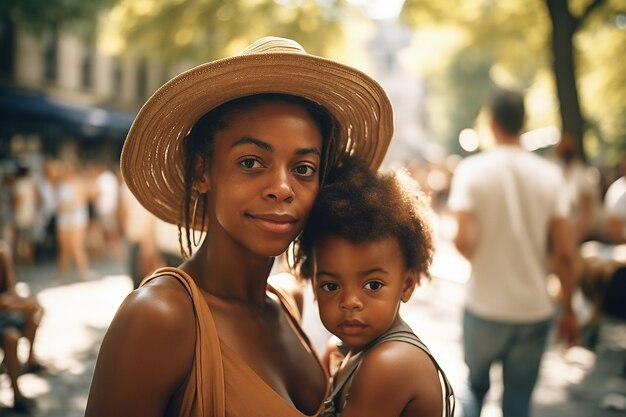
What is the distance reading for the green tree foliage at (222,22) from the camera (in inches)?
493

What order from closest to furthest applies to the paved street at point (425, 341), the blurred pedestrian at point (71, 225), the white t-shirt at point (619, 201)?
1. the paved street at point (425, 341)
2. the white t-shirt at point (619, 201)
3. the blurred pedestrian at point (71, 225)

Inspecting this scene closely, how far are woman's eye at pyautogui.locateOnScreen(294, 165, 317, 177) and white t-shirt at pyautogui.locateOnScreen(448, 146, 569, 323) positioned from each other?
240 centimetres

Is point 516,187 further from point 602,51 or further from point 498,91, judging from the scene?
point 602,51

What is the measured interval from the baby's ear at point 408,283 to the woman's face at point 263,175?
50cm

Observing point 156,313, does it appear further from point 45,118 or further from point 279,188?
point 45,118

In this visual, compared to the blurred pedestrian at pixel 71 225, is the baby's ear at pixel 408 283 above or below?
above

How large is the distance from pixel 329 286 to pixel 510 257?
2358 millimetres

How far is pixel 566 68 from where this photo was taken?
32.1ft

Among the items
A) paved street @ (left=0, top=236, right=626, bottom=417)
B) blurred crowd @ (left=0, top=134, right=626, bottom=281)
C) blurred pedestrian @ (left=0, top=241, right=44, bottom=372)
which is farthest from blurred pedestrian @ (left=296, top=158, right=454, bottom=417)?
blurred pedestrian @ (left=0, top=241, right=44, bottom=372)

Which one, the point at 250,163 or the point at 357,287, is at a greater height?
the point at 250,163

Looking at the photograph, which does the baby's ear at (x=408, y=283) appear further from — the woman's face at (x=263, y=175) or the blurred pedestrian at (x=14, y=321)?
the blurred pedestrian at (x=14, y=321)

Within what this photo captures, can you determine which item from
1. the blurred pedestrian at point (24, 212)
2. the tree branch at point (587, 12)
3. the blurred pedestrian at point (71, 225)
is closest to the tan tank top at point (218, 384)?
the blurred pedestrian at point (71, 225)

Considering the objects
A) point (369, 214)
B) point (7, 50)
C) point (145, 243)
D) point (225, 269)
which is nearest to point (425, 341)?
point (145, 243)

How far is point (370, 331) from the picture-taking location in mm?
1942
